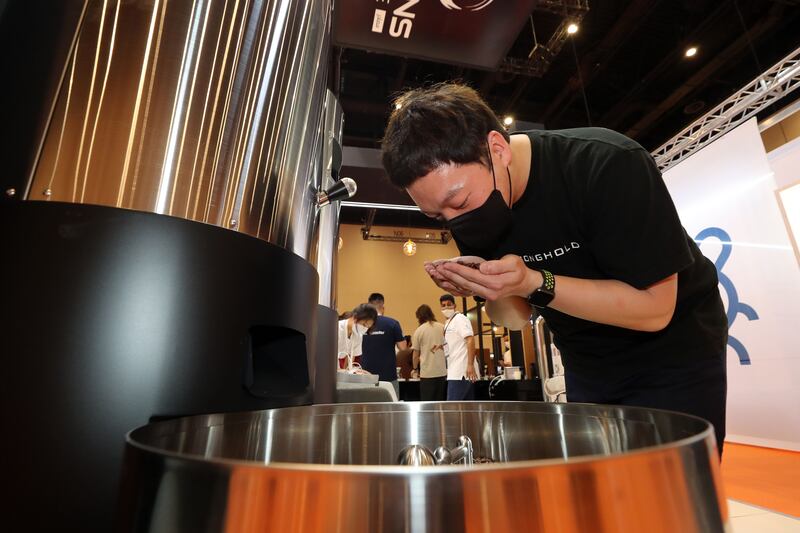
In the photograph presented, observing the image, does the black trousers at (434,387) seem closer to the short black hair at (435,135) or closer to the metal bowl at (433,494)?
the short black hair at (435,135)

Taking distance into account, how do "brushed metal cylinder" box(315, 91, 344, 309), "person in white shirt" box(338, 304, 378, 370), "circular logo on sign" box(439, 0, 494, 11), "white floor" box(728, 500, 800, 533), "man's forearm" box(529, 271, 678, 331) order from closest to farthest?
"man's forearm" box(529, 271, 678, 331)
"brushed metal cylinder" box(315, 91, 344, 309)
"white floor" box(728, 500, 800, 533)
"circular logo on sign" box(439, 0, 494, 11)
"person in white shirt" box(338, 304, 378, 370)

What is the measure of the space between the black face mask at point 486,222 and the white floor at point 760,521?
149 cm

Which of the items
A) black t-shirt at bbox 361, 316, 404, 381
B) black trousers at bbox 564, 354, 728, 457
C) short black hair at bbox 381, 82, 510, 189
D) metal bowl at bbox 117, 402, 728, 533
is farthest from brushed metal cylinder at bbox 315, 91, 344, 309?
black t-shirt at bbox 361, 316, 404, 381

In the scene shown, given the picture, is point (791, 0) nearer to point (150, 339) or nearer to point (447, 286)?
point (447, 286)

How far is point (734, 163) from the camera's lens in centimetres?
345

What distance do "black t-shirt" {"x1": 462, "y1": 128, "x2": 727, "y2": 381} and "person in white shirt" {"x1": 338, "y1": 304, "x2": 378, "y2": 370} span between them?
2.72 metres

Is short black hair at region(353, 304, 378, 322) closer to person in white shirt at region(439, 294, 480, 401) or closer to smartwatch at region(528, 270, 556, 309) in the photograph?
person in white shirt at region(439, 294, 480, 401)

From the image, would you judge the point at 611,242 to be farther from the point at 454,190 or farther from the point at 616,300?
the point at 454,190

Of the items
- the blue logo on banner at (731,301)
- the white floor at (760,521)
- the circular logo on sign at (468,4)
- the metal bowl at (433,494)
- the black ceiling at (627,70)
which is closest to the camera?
the metal bowl at (433,494)

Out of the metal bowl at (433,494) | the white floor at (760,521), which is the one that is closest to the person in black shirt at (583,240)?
the metal bowl at (433,494)

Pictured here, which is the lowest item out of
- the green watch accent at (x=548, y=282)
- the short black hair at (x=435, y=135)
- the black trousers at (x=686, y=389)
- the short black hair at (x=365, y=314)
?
the black trousers at (x=686, y=389)

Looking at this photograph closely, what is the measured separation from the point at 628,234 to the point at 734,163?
3594mm

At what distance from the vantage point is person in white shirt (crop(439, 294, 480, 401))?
4.25 metres

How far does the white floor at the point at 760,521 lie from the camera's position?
64.1 inches
